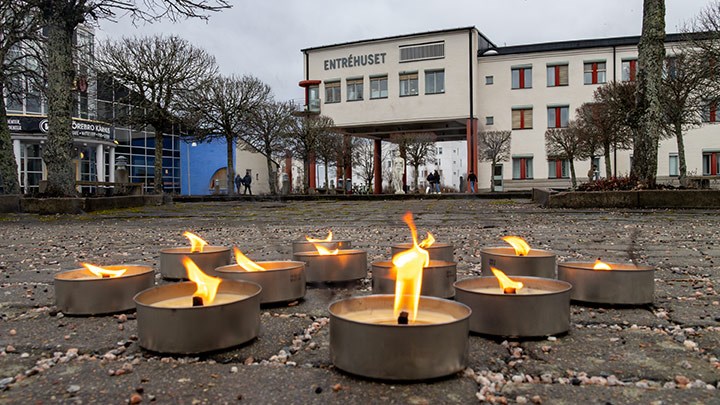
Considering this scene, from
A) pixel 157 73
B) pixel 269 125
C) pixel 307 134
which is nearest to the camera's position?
pixel 157 73

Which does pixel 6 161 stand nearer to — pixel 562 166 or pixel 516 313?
pixel 516 313

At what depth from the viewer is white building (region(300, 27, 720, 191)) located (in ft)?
122

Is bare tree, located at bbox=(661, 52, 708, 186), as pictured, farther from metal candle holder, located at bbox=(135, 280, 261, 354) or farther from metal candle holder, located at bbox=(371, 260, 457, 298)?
metal candle holder, located at bbox=(135, 280, 261, 354)

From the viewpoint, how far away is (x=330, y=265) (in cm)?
307

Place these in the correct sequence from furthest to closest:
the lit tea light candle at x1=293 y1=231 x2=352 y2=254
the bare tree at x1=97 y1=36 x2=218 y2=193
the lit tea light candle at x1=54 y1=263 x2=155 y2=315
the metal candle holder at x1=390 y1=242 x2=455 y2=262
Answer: the bare tree at x1=97 y1=36 x2=218 y2=193
the lit tea light candle at x1=293 y1=231 x2=352 y2=254
the metal candle holder at x1=390 y1=242 x2=455 y2=262
the lit tea light candle at x1=54 y1=263 x2=155 y2=315

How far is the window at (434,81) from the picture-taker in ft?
123

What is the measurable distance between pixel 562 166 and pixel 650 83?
28.1 m

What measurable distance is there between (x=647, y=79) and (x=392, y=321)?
1207 centimetres

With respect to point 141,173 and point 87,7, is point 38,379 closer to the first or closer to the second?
point 87,7

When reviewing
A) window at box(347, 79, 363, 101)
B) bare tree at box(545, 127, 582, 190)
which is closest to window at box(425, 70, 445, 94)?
window at box(347, 79, 363, 101)

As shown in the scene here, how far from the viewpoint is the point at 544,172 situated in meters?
39.0

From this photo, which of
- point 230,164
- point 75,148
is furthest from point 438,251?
point 75,148

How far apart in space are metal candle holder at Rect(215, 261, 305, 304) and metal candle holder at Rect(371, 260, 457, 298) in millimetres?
379

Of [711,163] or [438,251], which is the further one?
[711,163]
